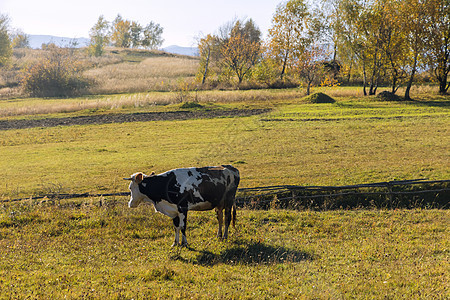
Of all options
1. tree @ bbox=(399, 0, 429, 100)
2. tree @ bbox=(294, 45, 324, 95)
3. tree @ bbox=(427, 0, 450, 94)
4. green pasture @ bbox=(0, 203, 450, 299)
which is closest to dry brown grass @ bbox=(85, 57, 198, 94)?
tree @ bbox=(294, 45, 324, 95)

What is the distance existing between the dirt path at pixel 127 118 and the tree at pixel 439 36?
2453 centimetres

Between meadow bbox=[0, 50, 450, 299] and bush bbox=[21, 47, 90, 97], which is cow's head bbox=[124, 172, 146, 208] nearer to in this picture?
meadow bbox=[0, 50, 450, 299]

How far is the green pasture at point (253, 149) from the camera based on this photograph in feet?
72.2

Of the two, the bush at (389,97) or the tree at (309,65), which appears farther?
the tree at (309,65)

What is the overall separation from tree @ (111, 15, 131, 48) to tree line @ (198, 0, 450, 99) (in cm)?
9131

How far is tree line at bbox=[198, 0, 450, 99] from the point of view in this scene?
52.8m

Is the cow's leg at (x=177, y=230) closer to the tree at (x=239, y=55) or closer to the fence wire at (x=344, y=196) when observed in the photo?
the fence wire at (x=344, y=196)

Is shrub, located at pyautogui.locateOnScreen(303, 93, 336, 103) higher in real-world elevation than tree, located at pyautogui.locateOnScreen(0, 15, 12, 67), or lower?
lower

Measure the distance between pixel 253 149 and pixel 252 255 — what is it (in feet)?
60.0

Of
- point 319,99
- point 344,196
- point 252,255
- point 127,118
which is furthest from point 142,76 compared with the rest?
point 252,255

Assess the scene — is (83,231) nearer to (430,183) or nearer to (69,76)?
(430,183)

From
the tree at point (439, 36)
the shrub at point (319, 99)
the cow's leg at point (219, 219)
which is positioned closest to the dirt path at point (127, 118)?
the shrub at point (319, 99)

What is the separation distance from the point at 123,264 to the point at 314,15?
2811 inches

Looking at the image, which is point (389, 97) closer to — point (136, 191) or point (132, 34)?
point (136, 191)
